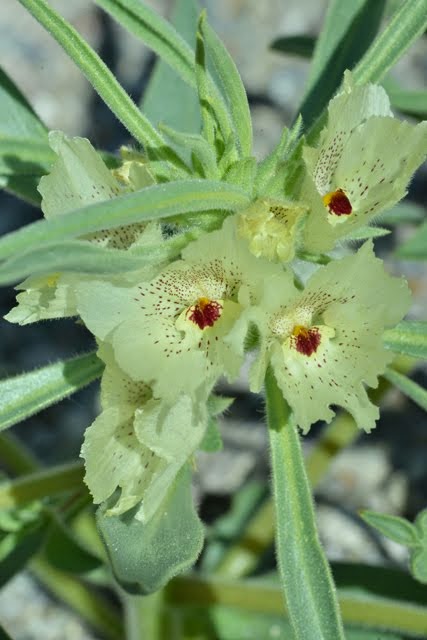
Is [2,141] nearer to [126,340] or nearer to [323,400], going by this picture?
[126,340]

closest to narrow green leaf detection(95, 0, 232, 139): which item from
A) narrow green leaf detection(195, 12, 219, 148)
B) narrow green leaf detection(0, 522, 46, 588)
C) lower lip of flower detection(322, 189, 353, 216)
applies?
narrow green leaf detection(195, 12, 219, 148)

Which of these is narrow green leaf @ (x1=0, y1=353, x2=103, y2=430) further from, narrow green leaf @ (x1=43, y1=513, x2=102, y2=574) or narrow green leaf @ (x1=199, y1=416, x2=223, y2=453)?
narrow green leaf @ (x1=43, y1=513, x2=102, y2=574)

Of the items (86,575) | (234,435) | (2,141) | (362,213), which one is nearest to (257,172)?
(362,213)

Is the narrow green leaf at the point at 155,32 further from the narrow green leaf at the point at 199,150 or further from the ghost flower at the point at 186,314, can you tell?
the ghost flower at the point at 186,314

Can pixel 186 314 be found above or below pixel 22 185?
above

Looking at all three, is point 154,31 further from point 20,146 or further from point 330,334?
point 330,334

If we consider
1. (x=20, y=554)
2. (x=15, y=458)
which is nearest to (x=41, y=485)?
(x=20, y=554)
